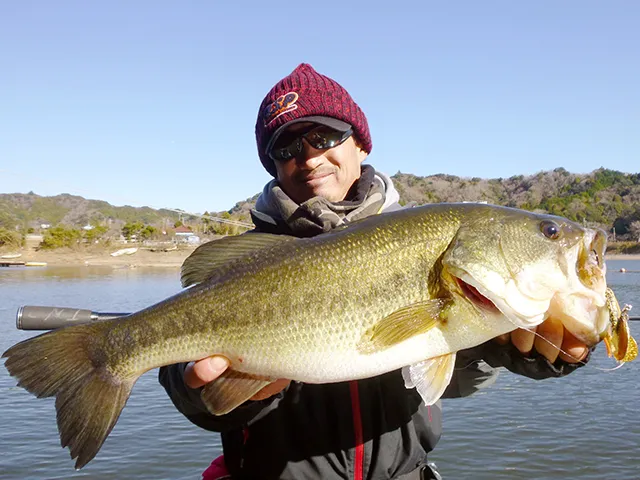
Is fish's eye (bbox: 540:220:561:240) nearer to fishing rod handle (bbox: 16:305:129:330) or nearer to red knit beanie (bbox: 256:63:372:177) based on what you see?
red knit beanie (bbox: 256:63:372:177)

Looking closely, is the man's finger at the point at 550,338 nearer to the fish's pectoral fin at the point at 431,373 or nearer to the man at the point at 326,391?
the man at the point at 326,391

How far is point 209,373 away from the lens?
2664 mm

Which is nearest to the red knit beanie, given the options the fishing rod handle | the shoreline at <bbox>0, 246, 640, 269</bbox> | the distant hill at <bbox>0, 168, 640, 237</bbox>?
the fishing rod handle

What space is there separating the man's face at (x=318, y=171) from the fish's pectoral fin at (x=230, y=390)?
1.41 metres

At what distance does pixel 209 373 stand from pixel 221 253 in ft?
2.01

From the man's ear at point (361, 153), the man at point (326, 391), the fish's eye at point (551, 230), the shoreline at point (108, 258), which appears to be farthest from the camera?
the shoreline at point (108, 258)

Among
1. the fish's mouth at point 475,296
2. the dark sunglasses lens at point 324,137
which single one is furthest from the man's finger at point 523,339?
the dark sunglasses lens at point 324,137

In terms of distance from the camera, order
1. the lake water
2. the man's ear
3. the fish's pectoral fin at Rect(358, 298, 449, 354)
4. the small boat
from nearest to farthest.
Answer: the fish's pectoral fin at Rect(358, 298, 449, 354) < the man's ear < the lake water < the small boat

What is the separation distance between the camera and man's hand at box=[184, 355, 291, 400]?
2.66 m

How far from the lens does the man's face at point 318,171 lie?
3.65m

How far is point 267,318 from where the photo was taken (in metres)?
2.62

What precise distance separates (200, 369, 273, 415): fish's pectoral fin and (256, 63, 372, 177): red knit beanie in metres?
1.69

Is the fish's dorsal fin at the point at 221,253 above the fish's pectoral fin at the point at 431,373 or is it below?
above

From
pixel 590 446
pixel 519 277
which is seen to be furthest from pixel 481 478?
pixel 519 277
